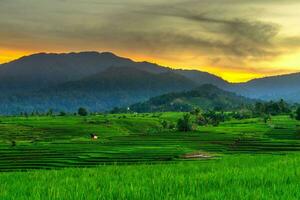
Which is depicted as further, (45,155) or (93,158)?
(45,155)

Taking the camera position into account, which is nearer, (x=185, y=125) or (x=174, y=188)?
(x=174, y=188)

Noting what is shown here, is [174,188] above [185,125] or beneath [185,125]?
above

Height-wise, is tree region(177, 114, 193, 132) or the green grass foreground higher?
the green grass foreground

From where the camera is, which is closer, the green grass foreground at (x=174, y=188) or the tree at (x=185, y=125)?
the green grass foreground at (x=174, y=188)

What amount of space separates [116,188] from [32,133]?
544 feet

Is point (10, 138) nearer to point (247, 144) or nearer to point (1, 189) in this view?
point (247, 144)

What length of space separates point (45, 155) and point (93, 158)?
12.4 m

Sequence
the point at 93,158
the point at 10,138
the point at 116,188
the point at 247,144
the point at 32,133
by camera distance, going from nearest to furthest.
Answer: the point at 116,188
the point at 93,158
the point at 247,144
the point at 10,138
the point at 32,133

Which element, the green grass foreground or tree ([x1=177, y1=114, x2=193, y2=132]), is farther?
tree ([x1=177, y1=114, x2=193, y2=132])

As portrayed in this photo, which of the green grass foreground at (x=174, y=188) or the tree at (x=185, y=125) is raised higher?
the green grass foreground at (x=174, y=188)

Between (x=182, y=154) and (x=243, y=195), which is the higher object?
(x=243, y=195)

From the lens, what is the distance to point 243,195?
12148 mm

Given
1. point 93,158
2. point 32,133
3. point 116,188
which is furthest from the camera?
point 32,133

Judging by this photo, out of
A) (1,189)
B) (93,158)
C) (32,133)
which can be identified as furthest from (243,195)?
(32,133)
